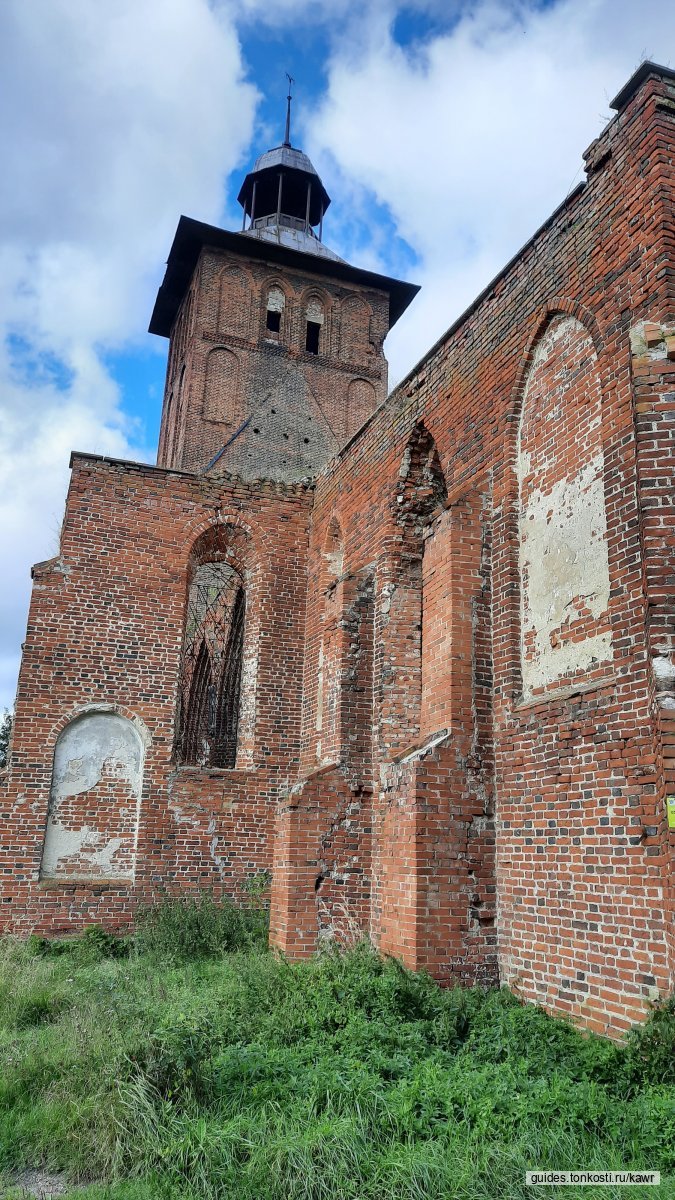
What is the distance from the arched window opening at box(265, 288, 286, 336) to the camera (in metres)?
22.4

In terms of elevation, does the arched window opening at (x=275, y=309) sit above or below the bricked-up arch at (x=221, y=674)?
above

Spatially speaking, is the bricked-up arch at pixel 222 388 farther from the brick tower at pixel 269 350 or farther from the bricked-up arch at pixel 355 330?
the bricked-up arch at pixel 355 330

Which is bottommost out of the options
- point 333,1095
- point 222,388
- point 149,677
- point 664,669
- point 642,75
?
point 333,1095

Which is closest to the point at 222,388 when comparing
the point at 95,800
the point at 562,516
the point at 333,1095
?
the point at 95,800

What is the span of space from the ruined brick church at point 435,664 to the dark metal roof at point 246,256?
40.1 feet

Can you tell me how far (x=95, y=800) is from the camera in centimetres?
1029

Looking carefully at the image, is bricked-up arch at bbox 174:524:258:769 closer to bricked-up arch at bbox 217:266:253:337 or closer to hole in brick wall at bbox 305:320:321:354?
bricked-up arch at bbox 217:266:253:337

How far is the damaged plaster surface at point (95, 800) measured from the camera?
33.0 feet

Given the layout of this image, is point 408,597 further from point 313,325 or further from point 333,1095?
point 313,325

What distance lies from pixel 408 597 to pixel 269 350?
48.3ft

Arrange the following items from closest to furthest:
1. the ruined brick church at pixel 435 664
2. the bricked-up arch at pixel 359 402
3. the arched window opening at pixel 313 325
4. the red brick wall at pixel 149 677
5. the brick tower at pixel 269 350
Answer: the ruined brick church at pixel 435 664
the red brick wall at pixel 149 677
the brick tower at pixel 269 350
the bricked-up arch at pixel 359 402
the arched window opening at pixel 313 325

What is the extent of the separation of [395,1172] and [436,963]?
2.84 meters

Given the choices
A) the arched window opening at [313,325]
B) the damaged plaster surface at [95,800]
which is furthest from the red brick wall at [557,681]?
the arched window opening at [313,325]

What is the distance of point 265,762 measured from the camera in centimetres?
1110
